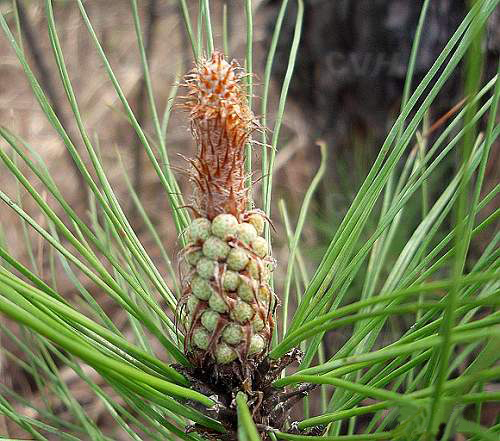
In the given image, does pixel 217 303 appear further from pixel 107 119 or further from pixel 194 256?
pixel 107 119

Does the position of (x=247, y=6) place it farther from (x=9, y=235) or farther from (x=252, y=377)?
(x=9, y=235)

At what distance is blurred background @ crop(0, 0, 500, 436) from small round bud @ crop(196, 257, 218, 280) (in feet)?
0.66

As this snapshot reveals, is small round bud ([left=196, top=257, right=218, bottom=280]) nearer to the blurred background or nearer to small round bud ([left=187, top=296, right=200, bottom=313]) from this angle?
small round bud ([left=187, top=296, right=200, bottom=313])

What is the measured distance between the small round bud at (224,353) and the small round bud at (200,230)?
3.1 inches

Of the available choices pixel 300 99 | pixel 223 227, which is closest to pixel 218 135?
pixel 223 227

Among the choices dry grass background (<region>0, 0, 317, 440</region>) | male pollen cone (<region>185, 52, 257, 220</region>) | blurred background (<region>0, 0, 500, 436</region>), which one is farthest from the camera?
dry grass background (<region>0, 0, 317, 440</region>)

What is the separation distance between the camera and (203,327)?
469mm

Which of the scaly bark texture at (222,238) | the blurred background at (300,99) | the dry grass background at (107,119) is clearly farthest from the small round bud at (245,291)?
the dry grass background at (107,119)

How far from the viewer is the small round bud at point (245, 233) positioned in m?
0.45

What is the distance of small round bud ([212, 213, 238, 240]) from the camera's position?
1.46 ft

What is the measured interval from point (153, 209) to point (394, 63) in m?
1.11

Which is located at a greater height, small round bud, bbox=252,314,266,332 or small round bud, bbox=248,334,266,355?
small round bud, bbox=252,314,266,332

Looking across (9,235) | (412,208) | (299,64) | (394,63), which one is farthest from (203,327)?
(9,235)

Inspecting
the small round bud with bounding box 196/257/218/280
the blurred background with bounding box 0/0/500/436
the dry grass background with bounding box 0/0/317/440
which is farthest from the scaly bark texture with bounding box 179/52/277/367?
the dry grass background with bounding box 0/0/317/440
